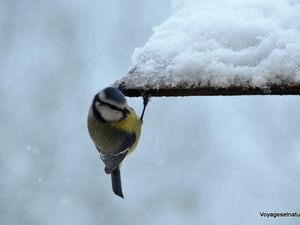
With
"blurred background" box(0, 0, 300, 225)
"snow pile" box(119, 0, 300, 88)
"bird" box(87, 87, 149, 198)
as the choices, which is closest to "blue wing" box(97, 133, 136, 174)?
"bird" box(87, 87, 149, 198)

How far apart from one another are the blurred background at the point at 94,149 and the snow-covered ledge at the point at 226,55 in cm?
121

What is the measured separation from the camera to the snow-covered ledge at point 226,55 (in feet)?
3.70

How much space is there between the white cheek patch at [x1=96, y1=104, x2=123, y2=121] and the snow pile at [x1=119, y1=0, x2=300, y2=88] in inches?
10.3

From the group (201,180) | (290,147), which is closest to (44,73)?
A: (201,180)

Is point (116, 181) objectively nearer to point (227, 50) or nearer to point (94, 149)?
point (227, 50)

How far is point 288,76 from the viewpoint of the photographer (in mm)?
1109

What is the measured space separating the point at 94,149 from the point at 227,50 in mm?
2205

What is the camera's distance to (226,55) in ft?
3.94

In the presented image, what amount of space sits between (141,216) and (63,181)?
1.88ft

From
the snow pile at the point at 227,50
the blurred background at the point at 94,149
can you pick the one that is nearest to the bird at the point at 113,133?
the snow pile at the point at 227,50

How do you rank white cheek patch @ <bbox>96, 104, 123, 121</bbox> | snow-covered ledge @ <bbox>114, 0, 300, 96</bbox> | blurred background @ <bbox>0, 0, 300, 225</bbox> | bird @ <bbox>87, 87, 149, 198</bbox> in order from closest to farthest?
snow-covered ledge @ <bbox>114, 0, 300, 96</bbox>, white cheek patch @ <bbox>96, 104, 123, 121</bbox>, bird @ <bbox>87, 87, 149, 198</bbox>, blurred background @ <bbox>0, 0, 300, 225</bbox>

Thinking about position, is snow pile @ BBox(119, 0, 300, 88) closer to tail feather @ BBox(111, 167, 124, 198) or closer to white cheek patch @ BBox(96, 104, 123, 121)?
white cheek patch @ BBox(96, 104, 123, 121)

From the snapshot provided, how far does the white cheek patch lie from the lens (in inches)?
62.8

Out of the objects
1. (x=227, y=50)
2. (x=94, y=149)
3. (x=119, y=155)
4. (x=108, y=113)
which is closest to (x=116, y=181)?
(x=119, y=155)
